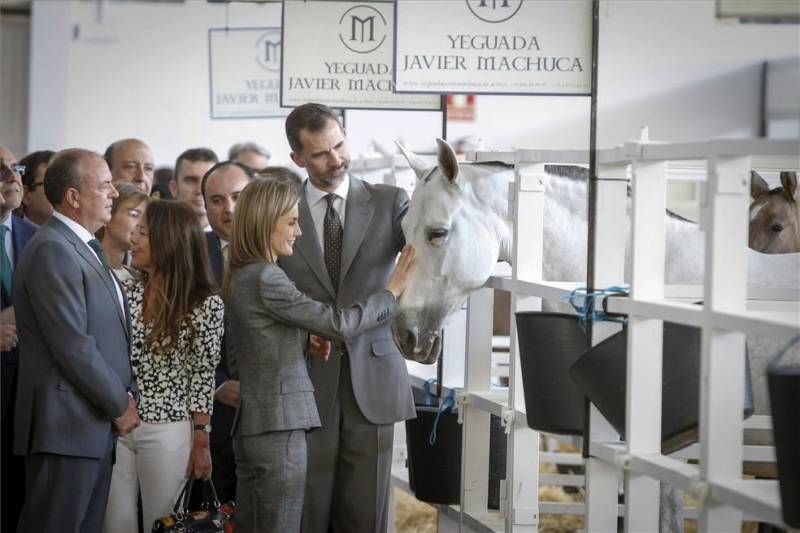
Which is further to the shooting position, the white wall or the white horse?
the white wall

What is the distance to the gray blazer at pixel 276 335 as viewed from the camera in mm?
3453

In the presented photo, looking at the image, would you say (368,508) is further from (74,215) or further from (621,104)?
(621,104)

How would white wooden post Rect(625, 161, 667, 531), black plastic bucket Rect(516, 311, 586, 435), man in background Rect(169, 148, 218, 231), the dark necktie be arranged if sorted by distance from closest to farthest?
white wooden post Rect(625, 161, 667, 531) < black plastic bucket Rect(516, 311, 586, 435) < the dark necktie < man in background Rect(169, 148, 218, 231)

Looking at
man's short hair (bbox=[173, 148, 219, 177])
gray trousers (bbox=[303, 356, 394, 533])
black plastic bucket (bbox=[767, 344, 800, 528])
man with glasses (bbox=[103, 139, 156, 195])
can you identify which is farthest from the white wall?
black plastic bucket (bbox=[767, 344, 800, 528])

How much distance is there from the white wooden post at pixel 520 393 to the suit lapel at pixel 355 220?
1.62 feet

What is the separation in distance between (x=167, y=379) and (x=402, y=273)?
0.90 m

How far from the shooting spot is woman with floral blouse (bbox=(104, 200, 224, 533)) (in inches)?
155

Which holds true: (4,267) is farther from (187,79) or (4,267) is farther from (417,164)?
(187,79)

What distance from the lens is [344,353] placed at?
374 centimetres

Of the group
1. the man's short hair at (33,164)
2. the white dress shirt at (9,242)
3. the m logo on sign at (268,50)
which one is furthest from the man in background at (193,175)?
the white dress shirt at (9,242)

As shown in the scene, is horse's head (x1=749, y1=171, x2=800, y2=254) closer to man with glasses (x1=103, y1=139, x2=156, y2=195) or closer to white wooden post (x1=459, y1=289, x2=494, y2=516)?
white wooden post (x1=459, y1=289, x2=494, y2=516)

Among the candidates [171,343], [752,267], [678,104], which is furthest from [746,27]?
[171,343]

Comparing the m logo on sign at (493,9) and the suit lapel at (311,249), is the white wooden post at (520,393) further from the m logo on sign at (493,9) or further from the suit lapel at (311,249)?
the m logo on sign at (493,9)

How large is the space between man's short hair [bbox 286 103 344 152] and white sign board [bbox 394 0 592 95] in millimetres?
416
